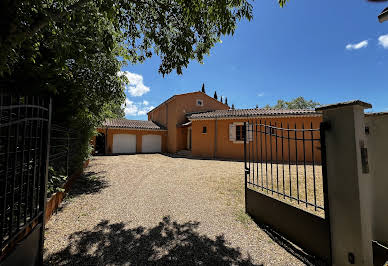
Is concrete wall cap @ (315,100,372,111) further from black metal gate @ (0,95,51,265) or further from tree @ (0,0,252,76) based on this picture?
black metal gate @ (0,95,51,265)

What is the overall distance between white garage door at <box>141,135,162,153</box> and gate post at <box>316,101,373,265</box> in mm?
17592

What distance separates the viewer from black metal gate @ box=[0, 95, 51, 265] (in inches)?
62.3

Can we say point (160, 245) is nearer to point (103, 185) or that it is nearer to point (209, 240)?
point (209, 240)

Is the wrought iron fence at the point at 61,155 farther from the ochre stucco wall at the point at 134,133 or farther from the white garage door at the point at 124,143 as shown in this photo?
the white garage door at the point at 124,143

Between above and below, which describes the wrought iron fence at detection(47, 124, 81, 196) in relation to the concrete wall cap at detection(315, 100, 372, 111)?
below

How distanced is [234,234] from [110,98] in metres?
5.70

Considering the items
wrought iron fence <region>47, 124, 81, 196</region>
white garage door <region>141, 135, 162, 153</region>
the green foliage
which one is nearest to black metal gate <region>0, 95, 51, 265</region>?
wrought iron fence <region>47, 124, 81, 196</region>

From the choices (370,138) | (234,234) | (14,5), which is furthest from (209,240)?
(14,5)

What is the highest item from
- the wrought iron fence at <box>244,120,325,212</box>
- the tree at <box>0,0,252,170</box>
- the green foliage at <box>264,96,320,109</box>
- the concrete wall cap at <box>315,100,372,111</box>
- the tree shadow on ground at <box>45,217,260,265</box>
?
the green foliage at <box>264,96,320,109</box>

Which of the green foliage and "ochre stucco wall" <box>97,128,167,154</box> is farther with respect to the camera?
the green foliage

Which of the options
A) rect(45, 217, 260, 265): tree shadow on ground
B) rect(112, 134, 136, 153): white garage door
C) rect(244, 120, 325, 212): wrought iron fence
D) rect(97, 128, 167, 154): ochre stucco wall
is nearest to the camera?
rect(45, 217, 260, 265): tree shadow on ground

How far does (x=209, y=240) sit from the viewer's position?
2684 millimetres

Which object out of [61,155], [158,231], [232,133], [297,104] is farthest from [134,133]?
[297,104]

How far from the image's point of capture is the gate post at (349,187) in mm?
1891
